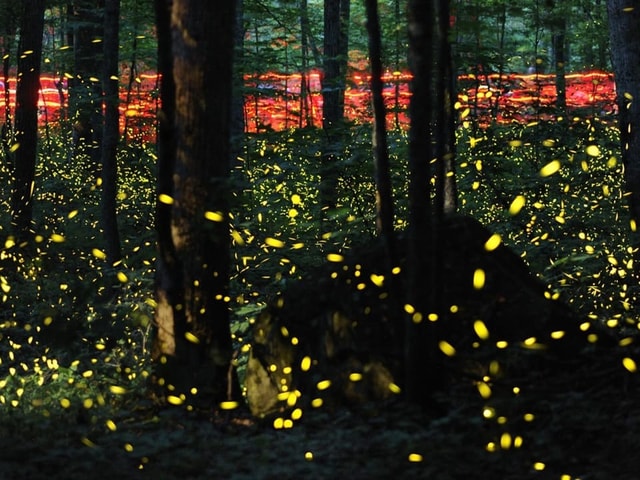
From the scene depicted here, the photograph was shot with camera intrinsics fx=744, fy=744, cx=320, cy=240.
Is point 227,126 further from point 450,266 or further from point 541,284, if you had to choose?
point 541,284

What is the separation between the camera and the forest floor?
4.40 metres

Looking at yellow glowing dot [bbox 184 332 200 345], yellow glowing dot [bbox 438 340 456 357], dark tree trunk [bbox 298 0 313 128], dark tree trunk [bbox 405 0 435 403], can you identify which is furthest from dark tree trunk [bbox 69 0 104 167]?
yellow glowing dot [bbox 438 340 456 357]

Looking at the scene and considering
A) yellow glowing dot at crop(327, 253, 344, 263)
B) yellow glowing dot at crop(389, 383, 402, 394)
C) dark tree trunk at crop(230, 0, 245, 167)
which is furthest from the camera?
dark tree trunk at crop(230, 0, 245, 167)

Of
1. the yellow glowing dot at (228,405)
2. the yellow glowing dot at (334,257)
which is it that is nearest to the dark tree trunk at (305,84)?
the yellow glowing dot at (334,257)

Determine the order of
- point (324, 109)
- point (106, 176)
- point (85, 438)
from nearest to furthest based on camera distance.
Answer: point (85, 438) → point (106, 176) → point (324, 109)

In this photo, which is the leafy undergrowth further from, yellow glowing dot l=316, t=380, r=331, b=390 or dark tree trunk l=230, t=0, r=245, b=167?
dark tree trunk l=230, t=0, r=245, b=167

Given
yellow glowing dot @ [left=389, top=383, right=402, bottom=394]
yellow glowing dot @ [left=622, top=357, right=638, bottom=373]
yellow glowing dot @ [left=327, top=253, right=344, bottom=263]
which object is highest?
yellow glowing dot @ [left=327, top=253, right=344, bottom=263]

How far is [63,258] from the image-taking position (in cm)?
1240

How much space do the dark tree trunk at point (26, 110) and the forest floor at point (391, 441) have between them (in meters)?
7.67

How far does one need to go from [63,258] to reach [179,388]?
293 inches

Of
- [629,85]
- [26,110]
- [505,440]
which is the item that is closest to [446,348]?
[505,440]

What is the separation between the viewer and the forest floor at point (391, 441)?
4.40 m

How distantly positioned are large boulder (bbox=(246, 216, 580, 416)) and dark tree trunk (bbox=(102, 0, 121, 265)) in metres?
5.31

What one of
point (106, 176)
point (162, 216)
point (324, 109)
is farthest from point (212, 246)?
point (324, 109)
